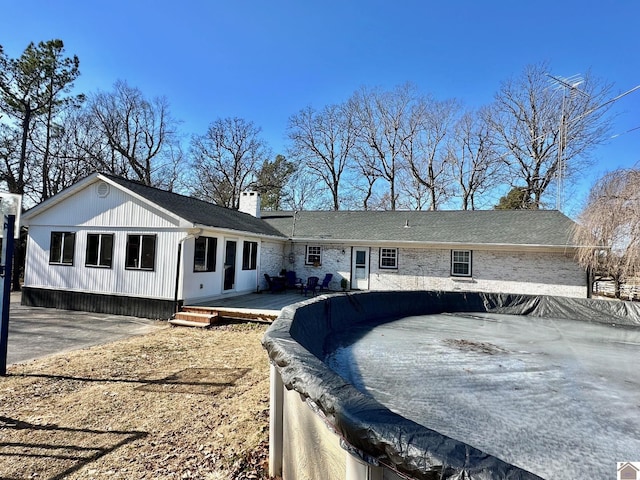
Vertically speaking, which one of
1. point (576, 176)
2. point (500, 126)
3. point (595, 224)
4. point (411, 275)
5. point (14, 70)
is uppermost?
point (500, 126)

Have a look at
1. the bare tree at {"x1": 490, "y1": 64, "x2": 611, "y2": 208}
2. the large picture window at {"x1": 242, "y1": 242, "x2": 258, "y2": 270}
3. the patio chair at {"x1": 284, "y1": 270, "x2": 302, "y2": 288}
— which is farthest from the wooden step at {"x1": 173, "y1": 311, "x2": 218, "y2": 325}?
the bare tree at {"x1": 490, "y1": 64, "x2": 611, "y2": 208}

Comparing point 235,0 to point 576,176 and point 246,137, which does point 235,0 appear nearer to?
point 246,137

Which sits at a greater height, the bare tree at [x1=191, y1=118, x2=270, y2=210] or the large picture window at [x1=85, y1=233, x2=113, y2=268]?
the bare tree at [x1=191, y1=118, x2=270, y2=210]

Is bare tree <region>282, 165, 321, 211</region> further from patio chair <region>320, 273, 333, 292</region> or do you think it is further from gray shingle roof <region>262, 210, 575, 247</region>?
patio chair <region>320, 273, 333, 292</region>

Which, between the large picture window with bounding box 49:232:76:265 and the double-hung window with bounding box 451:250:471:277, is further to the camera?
the double-hung window with bounding box 451:250:471:277

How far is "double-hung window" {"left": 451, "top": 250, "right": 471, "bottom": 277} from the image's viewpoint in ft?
43.9

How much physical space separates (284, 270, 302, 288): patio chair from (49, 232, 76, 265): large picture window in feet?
25.1

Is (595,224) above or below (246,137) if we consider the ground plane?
below

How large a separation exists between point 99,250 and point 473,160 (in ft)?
78.7

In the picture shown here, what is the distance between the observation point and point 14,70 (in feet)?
48.5

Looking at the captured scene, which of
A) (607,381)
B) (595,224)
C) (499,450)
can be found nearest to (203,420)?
(499,450)

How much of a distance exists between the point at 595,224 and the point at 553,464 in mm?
9346

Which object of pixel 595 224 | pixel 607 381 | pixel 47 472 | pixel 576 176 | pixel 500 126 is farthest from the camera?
pixel 500 126

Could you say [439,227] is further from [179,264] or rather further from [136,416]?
[136,416]
